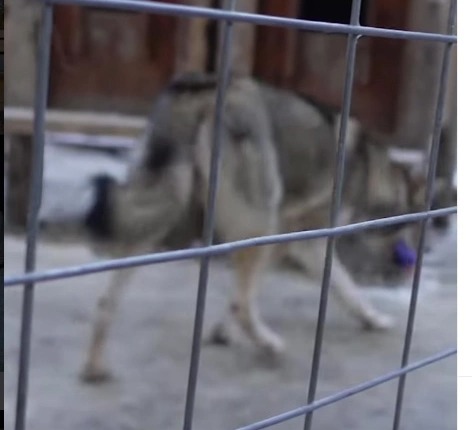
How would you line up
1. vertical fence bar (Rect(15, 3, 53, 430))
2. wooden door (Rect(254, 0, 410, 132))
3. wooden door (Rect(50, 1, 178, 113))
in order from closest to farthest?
1. vertical fence bar (Rect(15, 3, 53, 430))
2. wooden door (Rect(50, 1, 178, 113))
3. wooden door (Rect(254, 0, 410, 132))

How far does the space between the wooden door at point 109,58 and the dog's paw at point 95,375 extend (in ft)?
0.98

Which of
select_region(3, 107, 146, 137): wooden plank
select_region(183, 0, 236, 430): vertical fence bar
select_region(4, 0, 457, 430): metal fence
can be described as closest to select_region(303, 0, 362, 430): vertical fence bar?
select_region(4, 0, 457, 430): metal fence

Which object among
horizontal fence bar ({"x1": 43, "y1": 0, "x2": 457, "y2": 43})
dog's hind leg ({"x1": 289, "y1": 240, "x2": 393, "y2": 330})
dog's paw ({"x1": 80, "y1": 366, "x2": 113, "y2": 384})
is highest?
horizontal fence bar ({"x1": 43, "y1": 0, "x2": 457, "y2": 43})

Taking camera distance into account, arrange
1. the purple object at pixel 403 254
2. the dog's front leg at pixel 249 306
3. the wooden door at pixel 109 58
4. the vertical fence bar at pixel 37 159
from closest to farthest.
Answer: the vertical fence bar at pixel 37 159 → the wooden door at pixel 109 58 → the dog's front leg at pixel 249 306 → the purple object at pixel 403 254

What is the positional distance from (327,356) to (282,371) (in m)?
0.08

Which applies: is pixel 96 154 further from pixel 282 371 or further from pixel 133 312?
pixel 282 371

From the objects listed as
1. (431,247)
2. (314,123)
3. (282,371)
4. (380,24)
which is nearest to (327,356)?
(282,371)

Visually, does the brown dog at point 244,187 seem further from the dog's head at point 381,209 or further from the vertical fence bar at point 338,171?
the vertical fence bar at point 338,171

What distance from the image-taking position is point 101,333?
909 millimetres

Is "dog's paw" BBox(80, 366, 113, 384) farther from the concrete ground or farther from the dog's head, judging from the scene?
the dog's head

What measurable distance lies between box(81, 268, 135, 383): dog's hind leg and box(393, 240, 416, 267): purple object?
1.17 feet

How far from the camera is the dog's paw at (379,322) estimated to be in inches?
42.2

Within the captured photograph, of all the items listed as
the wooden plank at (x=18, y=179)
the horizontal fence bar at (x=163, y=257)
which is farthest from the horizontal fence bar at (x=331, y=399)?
the wooden plank at (x=18, y=179)

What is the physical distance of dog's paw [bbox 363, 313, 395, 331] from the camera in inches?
42.2
